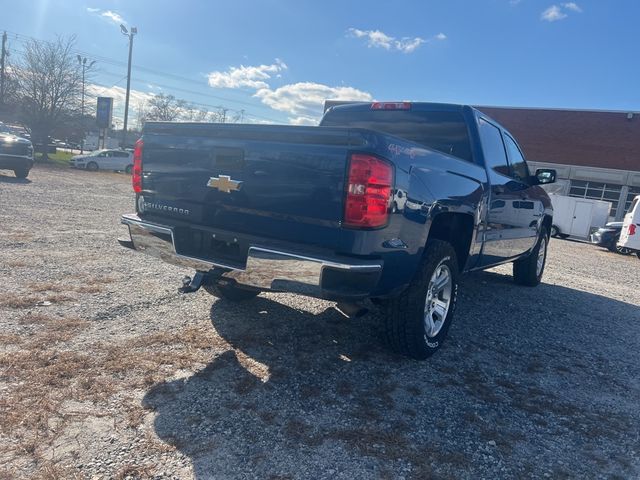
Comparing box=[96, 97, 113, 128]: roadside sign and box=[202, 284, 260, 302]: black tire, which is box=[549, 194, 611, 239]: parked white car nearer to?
box=[202, 284, 260, 302]: black tire

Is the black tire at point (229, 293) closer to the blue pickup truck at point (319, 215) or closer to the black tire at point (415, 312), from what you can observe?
the blue pickup truck at point (319, 215)

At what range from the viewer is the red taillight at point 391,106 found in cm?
495

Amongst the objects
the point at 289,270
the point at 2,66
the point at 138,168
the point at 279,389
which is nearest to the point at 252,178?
the point at 289,270

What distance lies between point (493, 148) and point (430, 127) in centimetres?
82

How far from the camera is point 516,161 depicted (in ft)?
19.6

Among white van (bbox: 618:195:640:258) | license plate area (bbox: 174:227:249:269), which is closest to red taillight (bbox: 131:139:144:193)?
license plate area (bbox: 174:227:249:269)

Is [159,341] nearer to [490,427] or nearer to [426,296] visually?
[426,296]

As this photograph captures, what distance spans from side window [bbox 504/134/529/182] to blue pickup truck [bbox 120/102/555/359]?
4.73 feet

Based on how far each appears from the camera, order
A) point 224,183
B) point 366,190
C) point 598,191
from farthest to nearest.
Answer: point 598,191, point 224,183, point 366,190

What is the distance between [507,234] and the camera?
17.9 ft

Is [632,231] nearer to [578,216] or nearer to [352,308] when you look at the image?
[578,216]

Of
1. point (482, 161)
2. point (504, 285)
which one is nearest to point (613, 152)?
point (504, 285)

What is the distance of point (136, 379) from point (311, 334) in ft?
5.07

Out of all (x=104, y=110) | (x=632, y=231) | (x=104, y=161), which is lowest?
(x=104, y=161)
